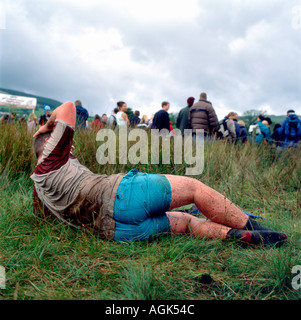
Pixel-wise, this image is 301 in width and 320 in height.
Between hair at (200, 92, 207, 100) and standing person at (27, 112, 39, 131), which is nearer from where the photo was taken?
standing person at (27, 112, 39, 131)

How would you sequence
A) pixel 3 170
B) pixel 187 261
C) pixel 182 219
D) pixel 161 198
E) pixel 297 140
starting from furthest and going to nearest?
1. pixel 297 140
2. pixel 3 170
3. pixel 182 219
4. pixel 161 198
5. pixel 187 261

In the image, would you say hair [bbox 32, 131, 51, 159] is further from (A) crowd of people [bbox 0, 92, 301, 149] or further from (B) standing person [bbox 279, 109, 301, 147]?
(B) standing person [bbox 279, 109, 301, 147]

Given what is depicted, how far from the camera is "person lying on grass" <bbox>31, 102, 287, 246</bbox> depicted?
2020 millimetres

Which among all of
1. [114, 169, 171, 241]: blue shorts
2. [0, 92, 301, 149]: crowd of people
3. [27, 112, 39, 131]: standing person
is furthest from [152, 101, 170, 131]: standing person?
[114, 169, 171, 241]: blue shorts

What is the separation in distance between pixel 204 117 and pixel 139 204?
506cm

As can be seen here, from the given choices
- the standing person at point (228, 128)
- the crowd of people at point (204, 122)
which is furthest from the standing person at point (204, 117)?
the standing person at point (228, 128)

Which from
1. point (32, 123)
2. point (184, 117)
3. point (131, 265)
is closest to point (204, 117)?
point (184, 117)

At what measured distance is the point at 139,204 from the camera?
199 centimetres

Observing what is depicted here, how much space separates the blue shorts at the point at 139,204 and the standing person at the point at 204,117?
4.80 meters

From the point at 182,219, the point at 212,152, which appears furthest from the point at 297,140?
the point at 182,219

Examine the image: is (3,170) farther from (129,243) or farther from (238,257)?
(238,257)

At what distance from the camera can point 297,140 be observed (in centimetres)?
770

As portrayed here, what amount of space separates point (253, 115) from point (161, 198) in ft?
223

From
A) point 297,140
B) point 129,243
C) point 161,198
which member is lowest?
point 129,243
